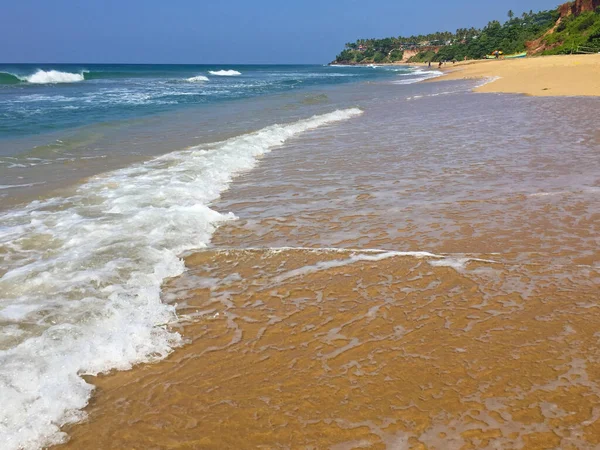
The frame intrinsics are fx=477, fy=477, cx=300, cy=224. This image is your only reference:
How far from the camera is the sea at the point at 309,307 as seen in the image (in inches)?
90.6

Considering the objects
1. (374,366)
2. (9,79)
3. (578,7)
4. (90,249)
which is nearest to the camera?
(374,366)

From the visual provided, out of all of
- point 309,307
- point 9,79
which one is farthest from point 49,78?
point 309,307

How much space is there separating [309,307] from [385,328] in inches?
23.4

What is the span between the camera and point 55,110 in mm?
20547

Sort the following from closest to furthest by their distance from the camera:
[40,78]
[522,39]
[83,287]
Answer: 1. [83,287]
2. [40,78]
3. [522,39]

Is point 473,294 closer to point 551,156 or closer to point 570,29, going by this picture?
point 551,156

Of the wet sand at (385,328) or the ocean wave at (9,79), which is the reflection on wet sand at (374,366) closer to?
the wet sand at (385,328)

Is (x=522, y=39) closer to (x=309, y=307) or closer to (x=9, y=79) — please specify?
(x=9, y=79)

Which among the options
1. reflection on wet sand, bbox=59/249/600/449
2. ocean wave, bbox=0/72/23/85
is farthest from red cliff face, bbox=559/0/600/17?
reflection on wet sand, bbox=59/249/600/449

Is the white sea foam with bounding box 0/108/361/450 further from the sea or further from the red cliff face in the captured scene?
the red cliff face

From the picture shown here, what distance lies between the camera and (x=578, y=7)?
A: 6369 centimetres

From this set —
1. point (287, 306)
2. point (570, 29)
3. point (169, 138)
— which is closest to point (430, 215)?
point (287, 306)

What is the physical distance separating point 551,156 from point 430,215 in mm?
3699

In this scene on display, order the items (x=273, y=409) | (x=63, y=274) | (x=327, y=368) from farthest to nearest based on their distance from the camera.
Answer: (x=63, y=274)
(x=327, y=368)
(x=273, y=409)
